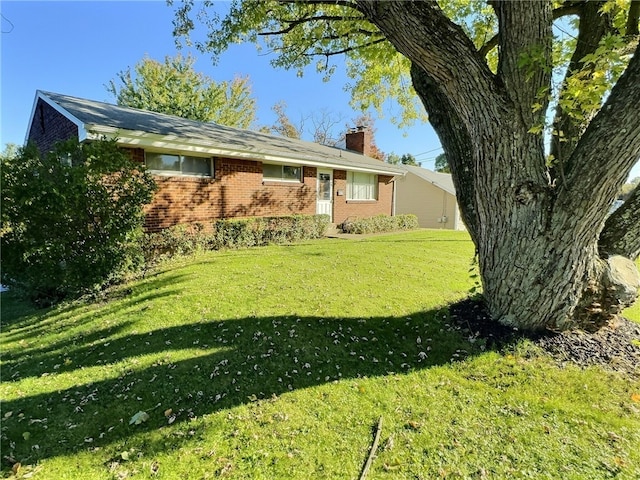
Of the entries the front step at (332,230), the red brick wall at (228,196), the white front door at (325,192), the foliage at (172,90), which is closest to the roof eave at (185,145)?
the red brick wall at (228,196)

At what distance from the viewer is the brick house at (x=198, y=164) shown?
862 centimetres

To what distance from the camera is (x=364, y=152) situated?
21.2 metres

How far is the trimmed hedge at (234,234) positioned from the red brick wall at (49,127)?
12.2ft

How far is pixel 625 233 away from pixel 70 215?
8.33 metres

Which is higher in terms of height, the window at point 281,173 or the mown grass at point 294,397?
the window at point 281,173

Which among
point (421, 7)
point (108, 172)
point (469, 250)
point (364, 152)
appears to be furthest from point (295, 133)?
point (421, 7)

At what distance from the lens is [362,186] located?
17.7m

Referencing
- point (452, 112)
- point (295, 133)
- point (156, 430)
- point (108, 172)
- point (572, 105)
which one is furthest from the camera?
point (295, 133)

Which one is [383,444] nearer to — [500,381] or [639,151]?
[500,381]

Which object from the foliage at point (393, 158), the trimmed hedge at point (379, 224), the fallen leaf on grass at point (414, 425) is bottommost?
the fallen leaf on grass at point (414, 425)

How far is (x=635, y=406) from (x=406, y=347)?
6.97 ft

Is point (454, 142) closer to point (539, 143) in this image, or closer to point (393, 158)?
point (539, 143)

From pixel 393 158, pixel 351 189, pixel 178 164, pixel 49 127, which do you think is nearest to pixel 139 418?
pixel 178 164

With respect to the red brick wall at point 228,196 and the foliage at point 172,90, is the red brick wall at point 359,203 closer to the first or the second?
the red brick wall at point 228,196
